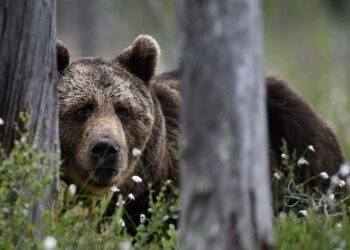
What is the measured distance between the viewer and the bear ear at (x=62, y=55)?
6.45 m

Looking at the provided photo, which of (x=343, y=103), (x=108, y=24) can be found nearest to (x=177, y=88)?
(x=343, y=103)

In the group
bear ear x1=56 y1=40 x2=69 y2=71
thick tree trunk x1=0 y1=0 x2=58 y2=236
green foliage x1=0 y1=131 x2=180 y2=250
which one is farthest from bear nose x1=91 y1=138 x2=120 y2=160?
green foliage x1=0 y1=131 x2=180 y2=250

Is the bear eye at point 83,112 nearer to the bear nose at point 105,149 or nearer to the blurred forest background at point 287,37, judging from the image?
the bear nose at point 105,149

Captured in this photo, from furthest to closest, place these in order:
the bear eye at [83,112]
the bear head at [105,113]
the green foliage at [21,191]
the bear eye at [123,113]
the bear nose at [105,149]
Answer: the bear eye at [123,113] → the bear eye at [83,112] → the bear head at [105,113] → the bear nose at [105,149] → the green foliage at [21,191]

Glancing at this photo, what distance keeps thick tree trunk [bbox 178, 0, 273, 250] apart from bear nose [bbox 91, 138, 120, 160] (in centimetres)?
229

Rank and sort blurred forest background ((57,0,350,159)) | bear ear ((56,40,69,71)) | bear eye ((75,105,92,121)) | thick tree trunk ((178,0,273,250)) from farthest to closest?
1. blurred forest background ((57,0,350,159))
2. bear eye ((75,105,92,121))
3. bear ear ((56,40,69,71))
4. thick tree trunk ((178,0,273,250))

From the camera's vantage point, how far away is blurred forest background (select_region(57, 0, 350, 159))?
14531 millimetres

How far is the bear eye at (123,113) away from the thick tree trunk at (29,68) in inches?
69.7

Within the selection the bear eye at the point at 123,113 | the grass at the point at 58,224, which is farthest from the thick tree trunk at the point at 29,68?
the bear eye at the point at 123,113

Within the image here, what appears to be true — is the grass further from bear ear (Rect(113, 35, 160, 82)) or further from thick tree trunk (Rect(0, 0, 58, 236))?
bear ear (Rect(113, 35, 160, 82))

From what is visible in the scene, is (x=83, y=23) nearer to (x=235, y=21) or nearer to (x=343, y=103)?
(x=343, y=103)

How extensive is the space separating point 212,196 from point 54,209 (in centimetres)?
143

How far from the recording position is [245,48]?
3.68 meters

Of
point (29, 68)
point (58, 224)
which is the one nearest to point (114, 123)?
point (29, 68)
